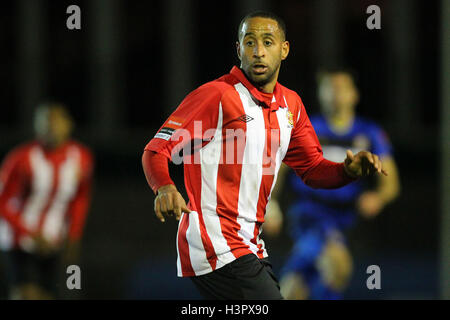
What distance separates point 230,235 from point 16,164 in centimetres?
377

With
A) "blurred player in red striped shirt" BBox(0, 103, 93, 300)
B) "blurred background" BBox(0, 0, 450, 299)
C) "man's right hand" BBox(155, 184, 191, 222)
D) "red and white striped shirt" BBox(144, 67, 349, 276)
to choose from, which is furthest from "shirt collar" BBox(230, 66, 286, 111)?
"blurred background" BBox(0, 0, 450, 299)

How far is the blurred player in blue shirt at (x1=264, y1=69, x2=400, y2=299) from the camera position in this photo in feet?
19.7

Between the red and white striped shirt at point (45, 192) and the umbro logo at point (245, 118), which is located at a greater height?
the umbro logo at point (245, 118)

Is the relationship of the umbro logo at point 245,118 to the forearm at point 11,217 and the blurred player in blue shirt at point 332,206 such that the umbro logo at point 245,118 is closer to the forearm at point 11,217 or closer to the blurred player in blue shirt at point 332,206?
the blurred player in blue shirt at point 332,206

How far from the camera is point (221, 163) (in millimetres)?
3191

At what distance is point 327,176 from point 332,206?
2636 mm

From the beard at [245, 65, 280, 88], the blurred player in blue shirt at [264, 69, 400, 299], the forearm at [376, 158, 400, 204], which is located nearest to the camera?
the beard at [245, 65, 280, 88]

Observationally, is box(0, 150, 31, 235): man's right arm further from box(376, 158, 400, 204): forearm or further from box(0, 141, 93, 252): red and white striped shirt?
box(376, 158, 400, 204): forearm

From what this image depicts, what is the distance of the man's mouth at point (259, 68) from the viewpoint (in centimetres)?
320

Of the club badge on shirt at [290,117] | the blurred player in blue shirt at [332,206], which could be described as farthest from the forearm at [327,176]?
the blurred player in blue shirt at [332,206]

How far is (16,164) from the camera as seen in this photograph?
21.4ft

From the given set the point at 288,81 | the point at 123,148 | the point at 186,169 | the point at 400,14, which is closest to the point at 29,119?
the point at 123,148

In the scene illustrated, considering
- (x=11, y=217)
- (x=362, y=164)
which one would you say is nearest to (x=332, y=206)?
(x=11, y=217)

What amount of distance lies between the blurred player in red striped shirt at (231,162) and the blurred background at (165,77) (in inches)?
250
